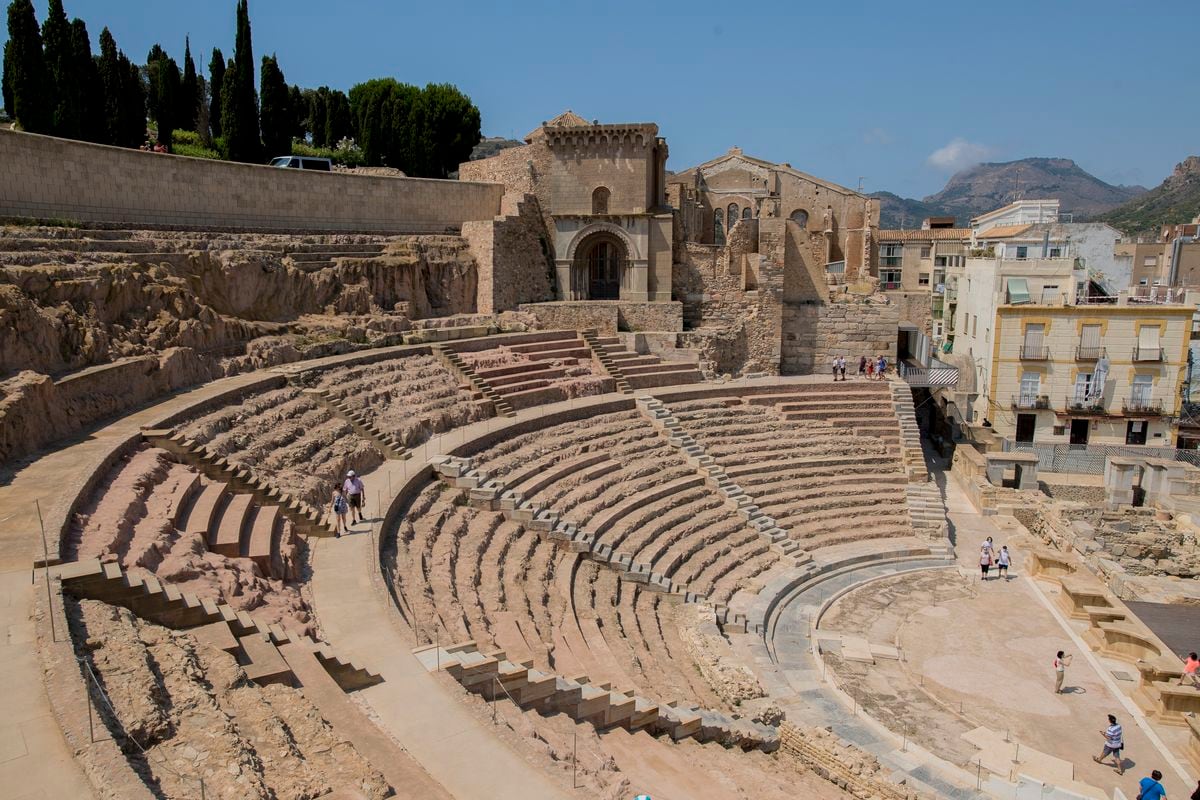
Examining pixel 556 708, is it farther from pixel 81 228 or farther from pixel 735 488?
pixel 81 228

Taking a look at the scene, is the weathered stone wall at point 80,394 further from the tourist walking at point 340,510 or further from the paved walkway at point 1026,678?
the paved walkway at point 1026,678

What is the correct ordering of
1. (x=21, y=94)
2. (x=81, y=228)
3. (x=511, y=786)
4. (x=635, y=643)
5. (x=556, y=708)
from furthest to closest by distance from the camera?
(x=21, y=94), (x=81, y=228), (x=635, y=643), (x=556, y=708), (x=511, y=786)

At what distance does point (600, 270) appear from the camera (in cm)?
2923

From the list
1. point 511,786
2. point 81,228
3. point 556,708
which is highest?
point 81,228

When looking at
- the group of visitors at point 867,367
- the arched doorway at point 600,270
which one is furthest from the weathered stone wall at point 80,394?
the group of visitors at point 867,367

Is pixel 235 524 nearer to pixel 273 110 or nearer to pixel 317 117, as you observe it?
pixel 273 110

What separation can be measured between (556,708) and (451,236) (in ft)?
64.0

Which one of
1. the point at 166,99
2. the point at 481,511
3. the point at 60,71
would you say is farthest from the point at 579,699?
the point at 166,99

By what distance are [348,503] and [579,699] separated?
18.2 feet

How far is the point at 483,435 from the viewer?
57.0ft

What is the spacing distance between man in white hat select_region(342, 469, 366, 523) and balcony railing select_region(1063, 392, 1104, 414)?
22710 millimetres

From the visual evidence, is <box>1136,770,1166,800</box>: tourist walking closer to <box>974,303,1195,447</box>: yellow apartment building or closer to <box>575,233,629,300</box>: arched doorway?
<box>974,303,1195,447</box>: yellow apartment building

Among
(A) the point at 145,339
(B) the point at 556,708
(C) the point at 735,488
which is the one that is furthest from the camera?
(C) the point at 735,488

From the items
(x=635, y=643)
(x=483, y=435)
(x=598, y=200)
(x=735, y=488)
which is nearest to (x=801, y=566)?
(x=735, y=488)
